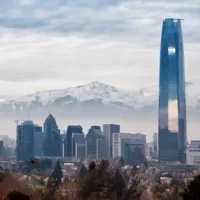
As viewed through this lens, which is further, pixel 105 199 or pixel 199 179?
pixel 105 199

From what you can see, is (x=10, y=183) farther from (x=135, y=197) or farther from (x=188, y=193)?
(x=188, y=193)

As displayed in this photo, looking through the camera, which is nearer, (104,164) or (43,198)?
(43,198)

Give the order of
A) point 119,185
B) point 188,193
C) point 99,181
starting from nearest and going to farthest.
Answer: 1. point 188,193
2. point 99,181
3. point 119,185

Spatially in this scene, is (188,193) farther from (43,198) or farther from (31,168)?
(31,168)

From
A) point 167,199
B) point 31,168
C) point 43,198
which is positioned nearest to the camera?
point 43,198

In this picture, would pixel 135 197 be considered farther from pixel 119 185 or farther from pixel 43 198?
pixel 43 198

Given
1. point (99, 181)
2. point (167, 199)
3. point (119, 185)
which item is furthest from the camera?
point (167, 199)

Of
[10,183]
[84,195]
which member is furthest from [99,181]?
[10,183]

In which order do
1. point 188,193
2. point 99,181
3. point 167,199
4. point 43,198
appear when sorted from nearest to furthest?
1. point 188,193
2. point 43,198
3. point 99,181
4. point 167,199

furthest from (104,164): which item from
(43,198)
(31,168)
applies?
(31,168)
